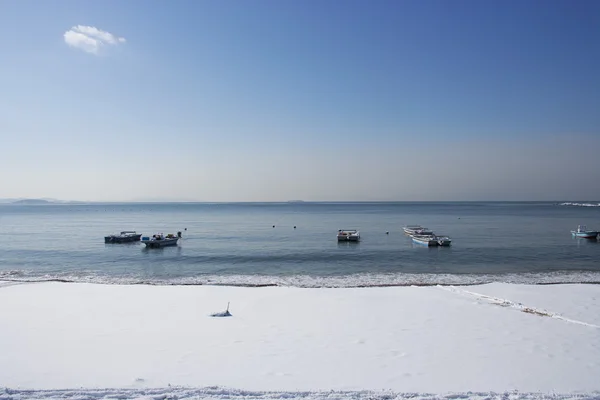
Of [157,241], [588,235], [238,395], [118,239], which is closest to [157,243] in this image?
[157,241]

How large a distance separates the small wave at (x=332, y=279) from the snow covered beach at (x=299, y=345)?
17.3 ft

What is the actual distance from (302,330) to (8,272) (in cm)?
2773

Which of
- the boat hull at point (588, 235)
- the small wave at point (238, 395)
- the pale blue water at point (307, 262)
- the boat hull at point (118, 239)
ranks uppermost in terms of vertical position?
the small wave at point (238, 395)

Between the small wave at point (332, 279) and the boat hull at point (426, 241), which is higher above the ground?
the boat hull at point (426, 241)

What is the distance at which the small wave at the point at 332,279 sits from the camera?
77.6 feet

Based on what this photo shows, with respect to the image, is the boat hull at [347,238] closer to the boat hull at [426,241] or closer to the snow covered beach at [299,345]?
the boat hull at [426,241]

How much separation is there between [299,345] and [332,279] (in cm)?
1440

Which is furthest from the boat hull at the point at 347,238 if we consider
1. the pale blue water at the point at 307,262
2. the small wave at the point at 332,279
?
the small wave at the point at 332,279

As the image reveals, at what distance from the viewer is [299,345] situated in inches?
443

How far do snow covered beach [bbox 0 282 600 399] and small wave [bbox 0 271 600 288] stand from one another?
A: 528cm

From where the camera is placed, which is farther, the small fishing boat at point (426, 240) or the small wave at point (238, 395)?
the small fishing boat at point (426, 240)

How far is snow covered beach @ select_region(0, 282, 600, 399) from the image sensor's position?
28.0 ft

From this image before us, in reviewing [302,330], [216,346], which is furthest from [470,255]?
[216,346]

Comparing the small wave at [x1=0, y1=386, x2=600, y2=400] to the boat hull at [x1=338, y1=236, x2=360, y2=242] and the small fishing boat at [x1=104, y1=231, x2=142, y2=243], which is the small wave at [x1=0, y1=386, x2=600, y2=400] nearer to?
the boat hull at [x1=338, y1=236, x2=360, y2=242]
